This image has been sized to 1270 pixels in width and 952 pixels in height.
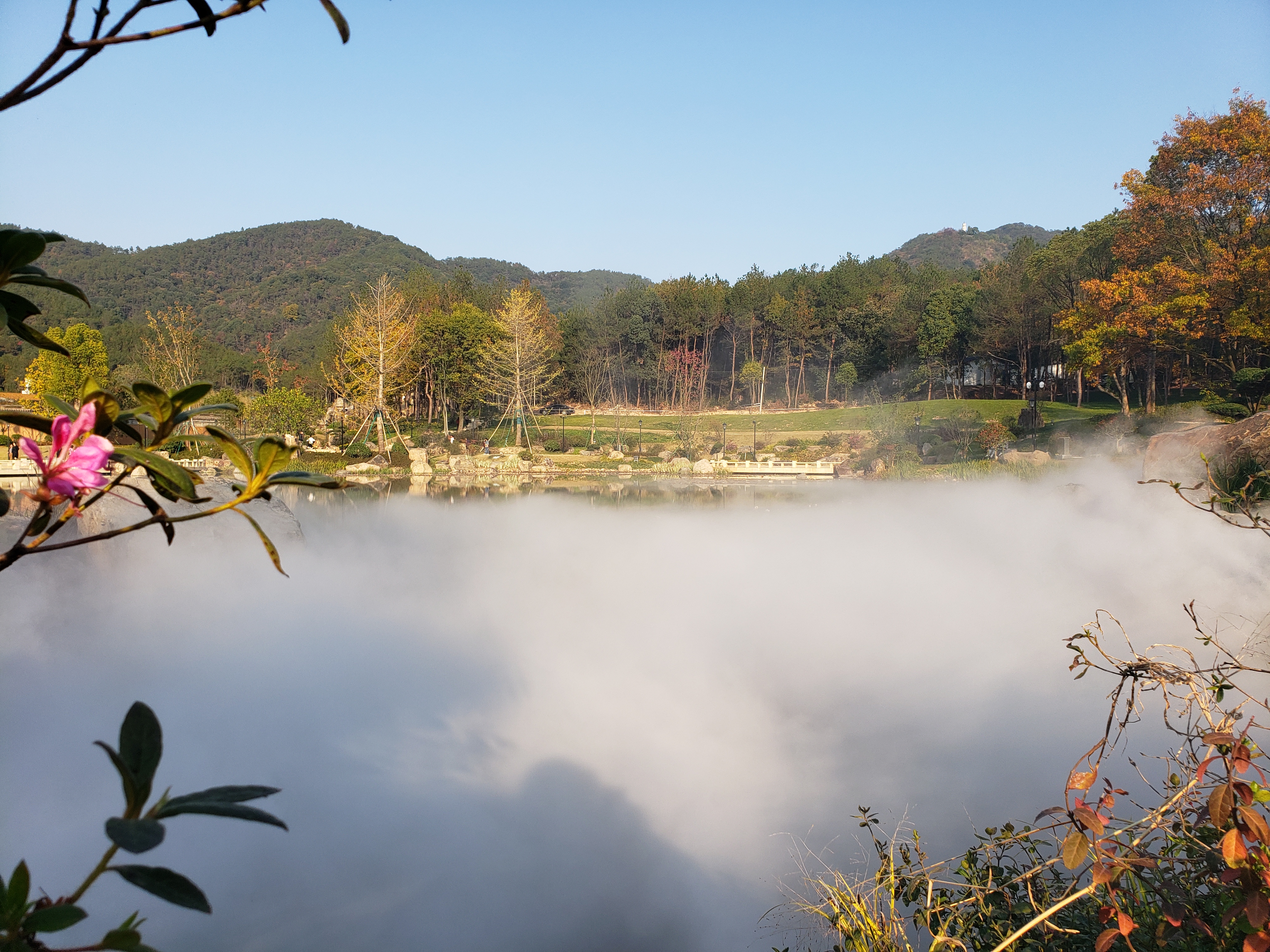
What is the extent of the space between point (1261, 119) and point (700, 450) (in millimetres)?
11955

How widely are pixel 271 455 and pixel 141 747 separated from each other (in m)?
0.21

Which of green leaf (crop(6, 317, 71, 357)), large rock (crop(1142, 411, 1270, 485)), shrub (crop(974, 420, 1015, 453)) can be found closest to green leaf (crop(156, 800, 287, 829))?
green leaf (crop(6, 317, 71, 357))

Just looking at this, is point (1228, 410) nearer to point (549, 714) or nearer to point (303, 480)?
point (549, 714)

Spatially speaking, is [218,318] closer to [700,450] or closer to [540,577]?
[700,450]

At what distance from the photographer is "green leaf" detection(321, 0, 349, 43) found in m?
0.62

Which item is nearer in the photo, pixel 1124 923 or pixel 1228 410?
pixel 1124 923

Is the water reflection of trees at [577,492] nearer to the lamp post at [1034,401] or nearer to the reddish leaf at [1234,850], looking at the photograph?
the lamp post at [1034,401]

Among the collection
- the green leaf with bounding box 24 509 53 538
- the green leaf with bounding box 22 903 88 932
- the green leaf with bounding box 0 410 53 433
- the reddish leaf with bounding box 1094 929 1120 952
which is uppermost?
the green leaf with bounding box 0 410 53 433

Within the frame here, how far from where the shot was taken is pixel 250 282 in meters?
57.9

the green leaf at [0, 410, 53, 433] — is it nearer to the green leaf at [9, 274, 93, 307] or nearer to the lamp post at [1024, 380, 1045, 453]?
the green leaf at [9, 274, 93, 307]

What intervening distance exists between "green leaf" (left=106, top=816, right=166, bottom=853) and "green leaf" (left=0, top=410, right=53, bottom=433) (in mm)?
315

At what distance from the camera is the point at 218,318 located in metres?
47.1

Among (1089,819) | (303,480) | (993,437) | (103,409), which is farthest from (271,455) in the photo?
(993,437)

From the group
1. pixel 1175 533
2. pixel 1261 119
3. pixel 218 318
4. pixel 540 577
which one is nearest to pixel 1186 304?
pixel 1261 119
